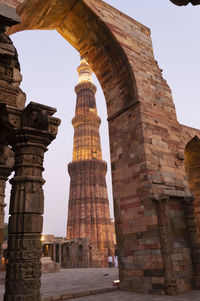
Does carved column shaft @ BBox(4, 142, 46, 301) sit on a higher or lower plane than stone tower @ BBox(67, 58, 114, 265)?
lower

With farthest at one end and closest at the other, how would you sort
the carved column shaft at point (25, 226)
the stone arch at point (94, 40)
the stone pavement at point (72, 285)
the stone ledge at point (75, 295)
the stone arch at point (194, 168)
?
the stone arch at point (194, 168)
the stone arch at point (94, 40)
the stone pavement at point (72, 285)
the stone ledge at point (75, 295)
the carved column shaft at point (25, 226)

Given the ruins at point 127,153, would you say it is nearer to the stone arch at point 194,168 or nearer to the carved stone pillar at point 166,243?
the carved stone pillar at point 166,243

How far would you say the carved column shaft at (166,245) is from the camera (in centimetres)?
581

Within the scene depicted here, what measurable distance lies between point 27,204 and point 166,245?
428cm

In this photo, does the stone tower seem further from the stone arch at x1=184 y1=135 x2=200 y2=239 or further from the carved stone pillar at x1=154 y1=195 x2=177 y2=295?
the carved stone pillar at x1=154 y1=195 x2=177 y2=295

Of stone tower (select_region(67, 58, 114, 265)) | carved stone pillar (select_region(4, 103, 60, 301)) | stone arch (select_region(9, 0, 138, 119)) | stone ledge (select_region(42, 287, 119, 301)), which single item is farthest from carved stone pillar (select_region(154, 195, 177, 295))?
stone tower (select_region(67, 58, 114, 265))

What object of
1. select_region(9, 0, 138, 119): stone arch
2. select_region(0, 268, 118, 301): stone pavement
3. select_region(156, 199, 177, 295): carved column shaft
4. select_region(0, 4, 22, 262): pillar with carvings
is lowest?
select_region(0, 268, 118, 301): stone pavement

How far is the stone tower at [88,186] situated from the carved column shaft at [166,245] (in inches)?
697

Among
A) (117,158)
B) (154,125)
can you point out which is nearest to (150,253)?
(117,158)

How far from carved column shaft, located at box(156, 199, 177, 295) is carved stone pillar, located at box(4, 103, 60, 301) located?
399 centimetres

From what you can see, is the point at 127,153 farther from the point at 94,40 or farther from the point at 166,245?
the point at 94,40

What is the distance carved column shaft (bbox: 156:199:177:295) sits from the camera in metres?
5.81

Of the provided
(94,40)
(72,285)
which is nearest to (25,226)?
(72,285)

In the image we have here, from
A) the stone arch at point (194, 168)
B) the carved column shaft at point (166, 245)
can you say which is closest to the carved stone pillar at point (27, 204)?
the carved column shaft at point (166, 245)
